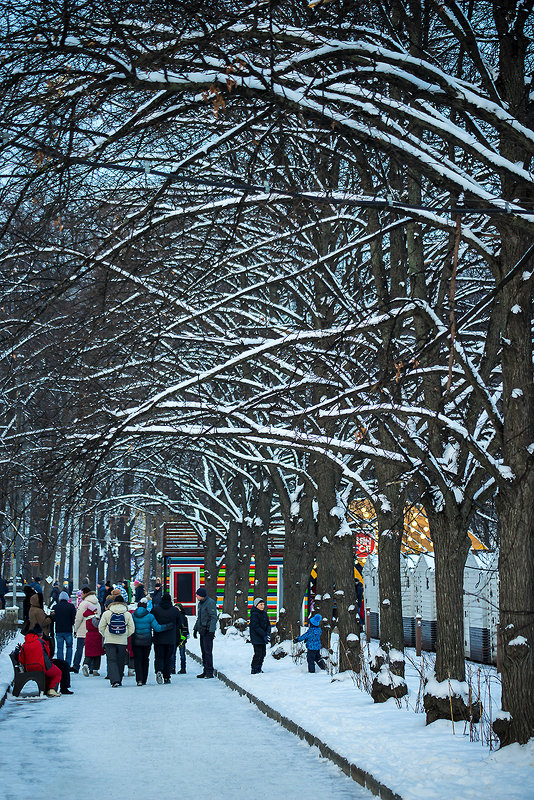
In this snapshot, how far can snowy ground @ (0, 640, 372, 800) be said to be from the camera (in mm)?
10008

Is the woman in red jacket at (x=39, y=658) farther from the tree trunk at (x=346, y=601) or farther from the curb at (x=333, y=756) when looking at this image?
the tree trunk at (x=346, y=601)

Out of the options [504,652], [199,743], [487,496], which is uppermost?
[487,496]

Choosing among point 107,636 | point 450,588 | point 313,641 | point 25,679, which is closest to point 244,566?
point 107,636

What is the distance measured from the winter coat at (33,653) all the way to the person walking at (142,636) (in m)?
3.12

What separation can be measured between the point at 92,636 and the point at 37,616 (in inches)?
193

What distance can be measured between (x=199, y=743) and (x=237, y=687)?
6591 mm

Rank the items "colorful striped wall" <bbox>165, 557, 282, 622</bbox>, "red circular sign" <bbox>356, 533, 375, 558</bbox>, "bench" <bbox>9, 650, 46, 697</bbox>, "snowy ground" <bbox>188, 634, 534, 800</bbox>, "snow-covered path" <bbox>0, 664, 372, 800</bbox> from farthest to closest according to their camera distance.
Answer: "colorful striped wall" <bbox>165, 557, 282, 622</bbox>
"red circular sign" <bbox>356, 533, 375, 558</bbox>
"bench" <bbox>9, 650, 46, 697</bbox>
"snow-covered path" <bbox>0, 664, 372, 800</bbox>
"snowy ground" <bbox>188, 634, 534, 800</bbox>

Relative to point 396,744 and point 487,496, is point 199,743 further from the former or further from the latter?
point 487,496

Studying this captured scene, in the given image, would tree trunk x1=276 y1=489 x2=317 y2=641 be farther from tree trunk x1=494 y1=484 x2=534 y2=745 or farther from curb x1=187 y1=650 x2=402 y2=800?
tree trunk x1=494 y1=484 x2=534 y2=745

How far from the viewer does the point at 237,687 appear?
19625 millimetres

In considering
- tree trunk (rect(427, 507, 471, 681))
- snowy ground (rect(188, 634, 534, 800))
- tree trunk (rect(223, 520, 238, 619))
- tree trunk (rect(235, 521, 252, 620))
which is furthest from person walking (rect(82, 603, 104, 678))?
tree trunk (rect(223, 520, 238, 619))

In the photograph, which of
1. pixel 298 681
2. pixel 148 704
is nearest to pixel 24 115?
pixel 148 704

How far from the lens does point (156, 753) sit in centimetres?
1227

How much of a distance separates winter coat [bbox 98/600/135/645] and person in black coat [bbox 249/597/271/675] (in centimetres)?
234
